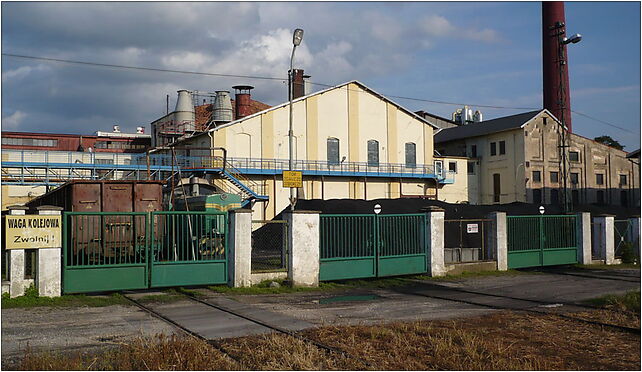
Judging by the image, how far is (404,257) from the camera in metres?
18.9

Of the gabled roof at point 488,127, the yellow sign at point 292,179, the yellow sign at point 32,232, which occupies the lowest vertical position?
the yellow sign at point 32,232

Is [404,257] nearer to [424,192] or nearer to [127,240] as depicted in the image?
[127,240]

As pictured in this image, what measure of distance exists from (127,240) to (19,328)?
15.3 ft

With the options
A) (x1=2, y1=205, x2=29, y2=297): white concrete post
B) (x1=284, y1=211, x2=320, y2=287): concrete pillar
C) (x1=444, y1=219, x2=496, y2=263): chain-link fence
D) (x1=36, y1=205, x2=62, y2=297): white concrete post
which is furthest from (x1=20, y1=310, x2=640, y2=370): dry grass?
(x1=444, y1=219, x2=496, y2=263): chain-link fence

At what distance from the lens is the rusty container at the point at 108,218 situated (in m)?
14.7

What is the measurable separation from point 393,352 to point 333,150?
3870 centimetres

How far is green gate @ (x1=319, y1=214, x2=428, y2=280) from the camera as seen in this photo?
1747cm

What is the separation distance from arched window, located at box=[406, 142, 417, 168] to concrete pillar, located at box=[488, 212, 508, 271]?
29.1 metres

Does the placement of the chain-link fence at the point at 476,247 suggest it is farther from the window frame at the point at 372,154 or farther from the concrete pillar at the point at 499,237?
the window frame at the point at 372,154

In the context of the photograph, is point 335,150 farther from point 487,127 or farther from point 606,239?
point 606,239

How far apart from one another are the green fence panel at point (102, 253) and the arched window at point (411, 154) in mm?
36761

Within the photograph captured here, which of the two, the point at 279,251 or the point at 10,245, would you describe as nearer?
the point at 10,245

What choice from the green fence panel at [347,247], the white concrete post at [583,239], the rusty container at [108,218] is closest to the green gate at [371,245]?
the green fence panel at [347,247]

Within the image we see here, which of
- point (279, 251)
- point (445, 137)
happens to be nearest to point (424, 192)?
point (445, 137)
